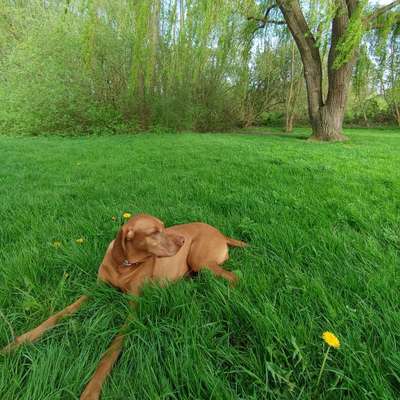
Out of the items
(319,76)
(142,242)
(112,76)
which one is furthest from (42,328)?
(112,76)

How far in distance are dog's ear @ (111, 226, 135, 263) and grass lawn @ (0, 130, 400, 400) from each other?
19 centimetres

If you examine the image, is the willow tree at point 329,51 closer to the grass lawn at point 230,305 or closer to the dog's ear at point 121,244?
the grass lawn at point 230,305

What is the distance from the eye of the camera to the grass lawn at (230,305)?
0.94 meters

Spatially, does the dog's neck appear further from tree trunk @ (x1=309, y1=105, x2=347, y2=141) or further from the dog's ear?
tree trunk @ (x1=309, y1=105, x2=347, y2=141)

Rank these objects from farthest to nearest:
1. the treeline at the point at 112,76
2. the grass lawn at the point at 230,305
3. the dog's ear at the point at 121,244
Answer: the treeline at the point at 112,76
the dog's ear at the point at 121,244
the grass lawn at the point at 230,305

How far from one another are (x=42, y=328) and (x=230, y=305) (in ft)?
3.08

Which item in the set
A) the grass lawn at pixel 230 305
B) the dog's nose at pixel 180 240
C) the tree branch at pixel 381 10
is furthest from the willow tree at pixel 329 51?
the dog's nose at pixel 180 240

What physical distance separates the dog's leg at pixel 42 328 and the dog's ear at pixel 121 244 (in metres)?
0.30

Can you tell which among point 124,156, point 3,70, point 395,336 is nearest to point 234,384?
point 395,336

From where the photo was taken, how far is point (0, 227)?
89.1 inches

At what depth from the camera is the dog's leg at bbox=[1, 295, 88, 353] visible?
1126 millimetres

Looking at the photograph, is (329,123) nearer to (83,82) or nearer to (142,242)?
(142,242)

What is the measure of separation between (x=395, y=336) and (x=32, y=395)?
57.6 inches

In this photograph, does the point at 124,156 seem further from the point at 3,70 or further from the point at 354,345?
the point at 3,70
